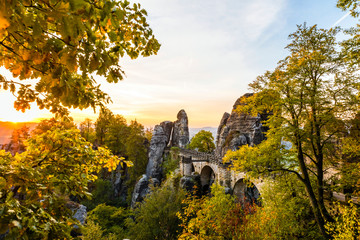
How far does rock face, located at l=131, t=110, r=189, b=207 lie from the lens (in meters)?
28.2

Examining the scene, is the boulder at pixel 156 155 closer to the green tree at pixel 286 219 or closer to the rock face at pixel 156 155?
the rock face at pixel 156 155

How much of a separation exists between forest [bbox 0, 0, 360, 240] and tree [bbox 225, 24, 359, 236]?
0.05 m

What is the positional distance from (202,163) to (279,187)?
1727 cm

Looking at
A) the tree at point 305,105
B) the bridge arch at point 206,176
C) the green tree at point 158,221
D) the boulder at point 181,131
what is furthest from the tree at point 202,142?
the tree at point 305,105

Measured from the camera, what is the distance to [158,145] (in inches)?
1464

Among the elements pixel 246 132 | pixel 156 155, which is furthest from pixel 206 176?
pixel 156 155

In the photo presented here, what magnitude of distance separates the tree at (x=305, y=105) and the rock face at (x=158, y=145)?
20753 millimetres

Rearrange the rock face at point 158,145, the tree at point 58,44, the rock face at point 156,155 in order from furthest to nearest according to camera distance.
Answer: the rock face at point 156,155 → the rock face at point 158,145 → the tree at point 58,44

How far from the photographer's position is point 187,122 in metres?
48.8

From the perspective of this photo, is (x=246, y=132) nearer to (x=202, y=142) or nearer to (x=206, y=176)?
(x=206, y=176)

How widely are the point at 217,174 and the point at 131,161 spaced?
21.2 metres

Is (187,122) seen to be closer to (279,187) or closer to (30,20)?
(279,187)

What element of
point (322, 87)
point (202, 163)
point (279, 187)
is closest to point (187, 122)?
point (202, 163)

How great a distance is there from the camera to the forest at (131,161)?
5.42 ft
